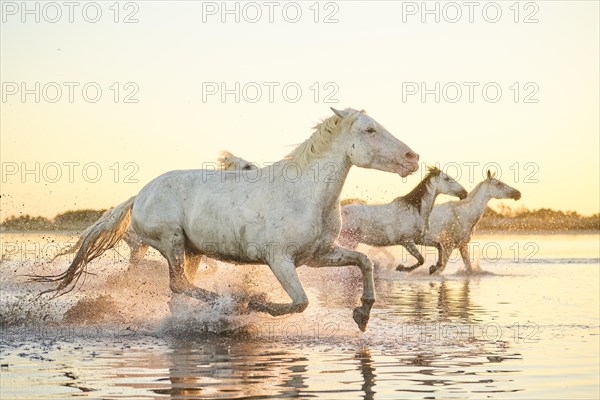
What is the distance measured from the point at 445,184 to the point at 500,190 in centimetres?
256

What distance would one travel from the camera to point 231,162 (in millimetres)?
15258

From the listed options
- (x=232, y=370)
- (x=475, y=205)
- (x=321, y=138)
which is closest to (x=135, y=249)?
(x=321, y=138)

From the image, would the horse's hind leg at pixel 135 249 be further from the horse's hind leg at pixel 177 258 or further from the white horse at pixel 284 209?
the white horse at pixel 284 209

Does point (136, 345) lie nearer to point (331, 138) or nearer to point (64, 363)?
point (64, 363)

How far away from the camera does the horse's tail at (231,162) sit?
49.6 ft

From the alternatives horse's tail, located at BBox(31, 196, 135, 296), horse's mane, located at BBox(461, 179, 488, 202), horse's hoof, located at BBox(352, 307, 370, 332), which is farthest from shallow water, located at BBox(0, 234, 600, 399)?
horse's mane, located at BBox(461, 179, 488, 202)

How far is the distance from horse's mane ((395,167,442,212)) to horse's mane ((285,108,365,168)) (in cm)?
1118

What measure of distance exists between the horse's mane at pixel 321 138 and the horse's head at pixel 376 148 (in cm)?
6

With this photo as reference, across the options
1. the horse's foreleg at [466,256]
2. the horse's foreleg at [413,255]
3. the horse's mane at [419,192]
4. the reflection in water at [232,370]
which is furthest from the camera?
the horse's foreleg at [466,256]

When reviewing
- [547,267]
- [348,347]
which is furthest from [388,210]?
[348,347]

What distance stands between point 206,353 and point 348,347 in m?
1.29

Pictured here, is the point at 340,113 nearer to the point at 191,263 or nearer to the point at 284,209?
the point at 284,209

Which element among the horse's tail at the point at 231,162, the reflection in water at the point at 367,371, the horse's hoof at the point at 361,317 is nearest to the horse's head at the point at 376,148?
the horse's hoof at the point at 361,317

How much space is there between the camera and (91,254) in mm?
12500
